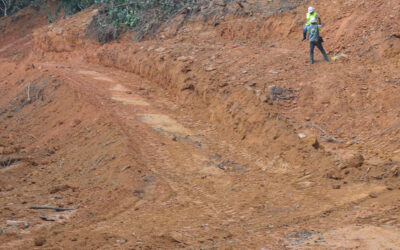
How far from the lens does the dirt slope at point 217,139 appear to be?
4.93m

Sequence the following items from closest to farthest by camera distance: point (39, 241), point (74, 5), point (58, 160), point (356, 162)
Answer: point (39, 241) → point (356, 162) → point (58, 160) → point (74, 5)

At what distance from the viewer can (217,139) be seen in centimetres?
862

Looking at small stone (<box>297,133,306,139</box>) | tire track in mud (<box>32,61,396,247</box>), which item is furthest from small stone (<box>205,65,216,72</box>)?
small stone (<box>297,133,306,139</box>)

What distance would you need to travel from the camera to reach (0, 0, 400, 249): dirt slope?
4.93m

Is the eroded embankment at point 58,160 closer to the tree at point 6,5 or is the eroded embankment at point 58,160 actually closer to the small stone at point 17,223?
the small stone at point 17,223

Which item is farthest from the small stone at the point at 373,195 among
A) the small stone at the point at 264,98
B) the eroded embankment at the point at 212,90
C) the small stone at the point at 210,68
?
the small stone at the point at 210,68

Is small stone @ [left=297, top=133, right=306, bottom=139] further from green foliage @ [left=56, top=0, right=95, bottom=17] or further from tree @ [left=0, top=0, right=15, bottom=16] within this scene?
tree @ [left=0, top=0, right=15, bottom=16]

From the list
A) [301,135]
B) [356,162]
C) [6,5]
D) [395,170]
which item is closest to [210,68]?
[301,135]

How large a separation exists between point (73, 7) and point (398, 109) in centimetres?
1830

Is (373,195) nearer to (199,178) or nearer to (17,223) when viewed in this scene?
(199,178)

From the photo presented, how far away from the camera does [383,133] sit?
7.12 m

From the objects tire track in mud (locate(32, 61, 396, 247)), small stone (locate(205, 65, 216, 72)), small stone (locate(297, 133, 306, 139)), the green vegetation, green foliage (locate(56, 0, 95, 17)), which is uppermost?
green foliage (locate(56, 0, 95, 17))

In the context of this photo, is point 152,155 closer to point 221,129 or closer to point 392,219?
point 221,129

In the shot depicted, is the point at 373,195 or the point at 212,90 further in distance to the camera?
the point at 212,90
